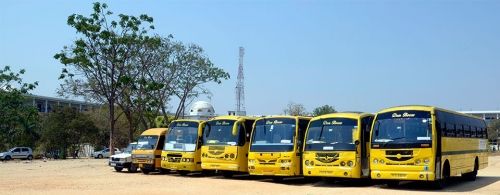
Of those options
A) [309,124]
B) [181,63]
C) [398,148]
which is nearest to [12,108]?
[181,63]

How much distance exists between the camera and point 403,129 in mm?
19188

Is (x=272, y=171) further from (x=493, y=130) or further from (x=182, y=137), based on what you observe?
(x=493, y=130)

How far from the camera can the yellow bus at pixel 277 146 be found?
70.7 ft

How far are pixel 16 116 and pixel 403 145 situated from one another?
48392 mm

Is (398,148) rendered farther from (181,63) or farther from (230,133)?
(181,63)

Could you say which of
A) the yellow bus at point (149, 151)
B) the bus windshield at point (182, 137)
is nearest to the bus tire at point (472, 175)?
the bus windshield at point (182, 137)

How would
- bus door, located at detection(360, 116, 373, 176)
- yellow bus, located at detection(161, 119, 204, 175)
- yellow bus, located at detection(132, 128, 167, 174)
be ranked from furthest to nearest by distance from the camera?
yellow bus, located at detection(132, 128, 167, 174), yellow bus, located at detection(161, 119, 204, 175), bus door, located at detection(360, 116, 373, 176)

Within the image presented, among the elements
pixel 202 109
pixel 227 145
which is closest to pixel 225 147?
pixel 227 145

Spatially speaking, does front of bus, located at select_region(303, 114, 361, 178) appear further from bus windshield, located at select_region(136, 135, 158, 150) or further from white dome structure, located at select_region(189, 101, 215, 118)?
white dome structure, located at select_region(189, 101, 215, 118)

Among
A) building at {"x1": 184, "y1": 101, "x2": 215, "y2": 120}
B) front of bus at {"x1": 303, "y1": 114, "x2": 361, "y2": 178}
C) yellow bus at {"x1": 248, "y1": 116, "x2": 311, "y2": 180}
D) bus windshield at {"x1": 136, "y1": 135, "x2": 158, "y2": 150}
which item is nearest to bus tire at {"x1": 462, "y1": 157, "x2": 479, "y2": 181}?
front of bus at {"x1": 303, "y1": 114, "x2": 361, "y2": 178}

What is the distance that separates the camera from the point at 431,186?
67.2ft

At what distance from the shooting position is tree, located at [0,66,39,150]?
185 feet

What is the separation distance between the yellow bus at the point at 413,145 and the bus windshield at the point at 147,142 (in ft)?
41.1

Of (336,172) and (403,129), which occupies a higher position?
Result: (403,129)
